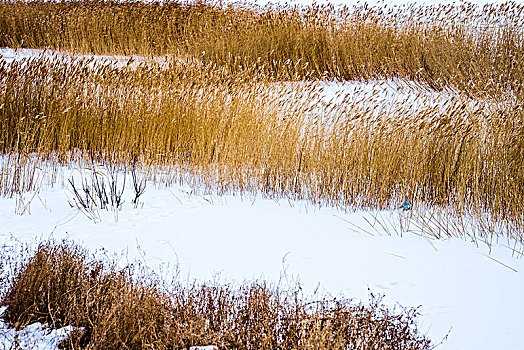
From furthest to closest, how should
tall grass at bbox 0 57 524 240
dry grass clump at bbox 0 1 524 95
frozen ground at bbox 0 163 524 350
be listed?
dry grass clump at bbox 0 1 524 95, tall grass at bbox 0 57 524 240, frozen ground at bbox 0 163 524 350

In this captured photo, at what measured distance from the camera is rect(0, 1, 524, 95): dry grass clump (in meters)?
8.28

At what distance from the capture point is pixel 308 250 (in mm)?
3316

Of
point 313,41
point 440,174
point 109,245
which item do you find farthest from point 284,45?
point 109,245

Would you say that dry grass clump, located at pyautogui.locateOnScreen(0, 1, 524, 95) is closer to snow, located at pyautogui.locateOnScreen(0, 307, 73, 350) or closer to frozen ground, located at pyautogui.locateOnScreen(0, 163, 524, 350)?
frozen ground, located at pyautogui.locateOnScreen(0, 163, 524, 350)

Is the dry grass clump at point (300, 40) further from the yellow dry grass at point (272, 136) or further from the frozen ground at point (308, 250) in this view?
the frozen ground at point (308, 250)

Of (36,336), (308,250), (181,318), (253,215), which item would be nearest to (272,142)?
(253,215)

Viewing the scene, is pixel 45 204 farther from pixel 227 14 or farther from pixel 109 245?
pixel 227 14

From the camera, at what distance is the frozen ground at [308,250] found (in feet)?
8.50

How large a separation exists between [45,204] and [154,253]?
1.43 metres

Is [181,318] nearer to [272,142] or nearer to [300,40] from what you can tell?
[272,142]

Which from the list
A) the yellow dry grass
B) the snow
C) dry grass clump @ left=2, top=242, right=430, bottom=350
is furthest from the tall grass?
the snow

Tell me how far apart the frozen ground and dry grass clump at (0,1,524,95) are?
119 inches

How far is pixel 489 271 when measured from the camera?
9.90 ft

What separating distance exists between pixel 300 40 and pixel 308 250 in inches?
254
